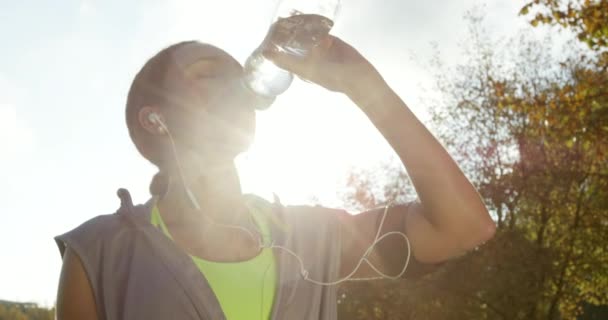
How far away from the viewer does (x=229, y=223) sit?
9.10ft

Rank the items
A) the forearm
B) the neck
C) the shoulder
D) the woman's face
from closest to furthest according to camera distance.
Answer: the forearm < the shoulder < the woman's face < the neck

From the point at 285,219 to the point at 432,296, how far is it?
21380 mm

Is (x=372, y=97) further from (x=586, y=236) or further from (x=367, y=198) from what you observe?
(x=367, y=198)

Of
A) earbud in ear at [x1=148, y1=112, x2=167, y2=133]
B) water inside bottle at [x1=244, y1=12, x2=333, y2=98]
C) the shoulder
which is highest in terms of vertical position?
water inside bottle at [x1=244, y1=12, x2=333, y2=98]

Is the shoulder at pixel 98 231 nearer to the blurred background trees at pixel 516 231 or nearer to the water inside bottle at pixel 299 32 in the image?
the water inside bottle at pixel 299 32

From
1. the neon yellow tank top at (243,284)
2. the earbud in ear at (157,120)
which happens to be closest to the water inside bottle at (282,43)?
the earbud in ear at (157,120)

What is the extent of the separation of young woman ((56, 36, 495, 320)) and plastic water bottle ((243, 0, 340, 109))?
0.06 metres

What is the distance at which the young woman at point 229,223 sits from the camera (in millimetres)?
2246

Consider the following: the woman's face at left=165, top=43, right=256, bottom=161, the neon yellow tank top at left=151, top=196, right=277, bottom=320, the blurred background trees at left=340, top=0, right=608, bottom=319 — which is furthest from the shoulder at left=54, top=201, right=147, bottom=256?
the blurred background trees at left=340, top=0, right=608, bottom=319

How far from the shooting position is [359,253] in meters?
2.63

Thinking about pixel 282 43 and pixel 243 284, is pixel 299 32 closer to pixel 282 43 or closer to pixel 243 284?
pixel 282 43

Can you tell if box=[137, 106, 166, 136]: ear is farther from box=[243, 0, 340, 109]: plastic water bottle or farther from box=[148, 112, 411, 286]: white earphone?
Result: box=[243, 0, 340, 109]: plastic water bottle

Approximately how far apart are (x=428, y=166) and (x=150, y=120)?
125 cm

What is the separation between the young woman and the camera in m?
2.25
